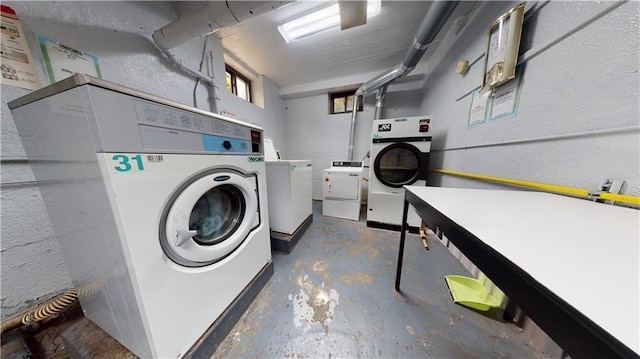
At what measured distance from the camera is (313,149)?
2.91 m

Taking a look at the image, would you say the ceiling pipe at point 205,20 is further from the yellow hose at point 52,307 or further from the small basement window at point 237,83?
the yellow hose at point 52,307

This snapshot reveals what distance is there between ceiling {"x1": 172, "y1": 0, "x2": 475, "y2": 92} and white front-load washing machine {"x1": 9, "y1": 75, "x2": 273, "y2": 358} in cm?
140

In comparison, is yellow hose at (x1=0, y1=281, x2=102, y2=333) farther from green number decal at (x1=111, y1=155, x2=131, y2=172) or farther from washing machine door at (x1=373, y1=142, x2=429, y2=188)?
washing machine door at (x1=373, y1=142, x2=429, y2=188)

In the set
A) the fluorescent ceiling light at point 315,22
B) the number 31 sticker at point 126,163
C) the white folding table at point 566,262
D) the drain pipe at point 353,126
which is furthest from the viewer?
Result: the drain pipe at point 353,126

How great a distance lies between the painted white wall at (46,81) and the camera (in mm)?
723

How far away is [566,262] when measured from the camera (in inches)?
11.7

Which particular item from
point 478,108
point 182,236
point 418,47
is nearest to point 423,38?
point 418,47

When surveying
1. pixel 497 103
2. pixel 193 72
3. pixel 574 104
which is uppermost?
pixel 193 72

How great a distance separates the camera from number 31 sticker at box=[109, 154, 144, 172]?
0.47 meters

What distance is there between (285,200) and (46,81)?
1.42 metres

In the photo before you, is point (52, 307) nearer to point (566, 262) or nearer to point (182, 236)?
point (182, 236)

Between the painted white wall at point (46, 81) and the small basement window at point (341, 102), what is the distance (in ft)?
6.46

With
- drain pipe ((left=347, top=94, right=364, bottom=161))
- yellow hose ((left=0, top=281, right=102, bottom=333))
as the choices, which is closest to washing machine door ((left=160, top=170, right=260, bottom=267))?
yellow hose ((left=0, top=281, right=102, bottom=333))

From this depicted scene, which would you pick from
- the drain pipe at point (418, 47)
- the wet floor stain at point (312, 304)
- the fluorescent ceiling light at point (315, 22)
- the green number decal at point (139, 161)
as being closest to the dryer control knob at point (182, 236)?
the green number decal at point (139, 161)
